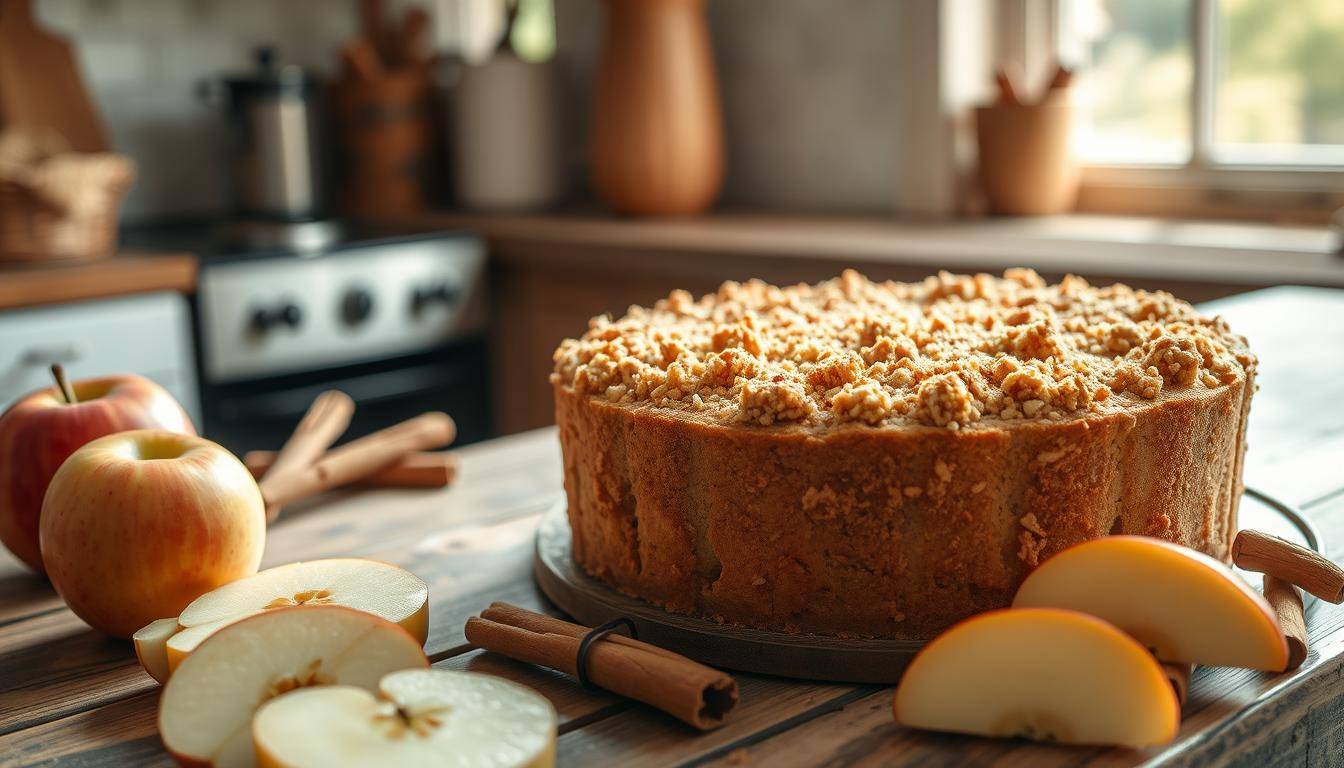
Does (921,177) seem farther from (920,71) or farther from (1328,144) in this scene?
(1328,144)

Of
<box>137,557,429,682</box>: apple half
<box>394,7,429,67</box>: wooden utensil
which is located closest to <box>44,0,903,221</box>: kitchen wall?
<box>394,7,429,67</box>: wooden utensil

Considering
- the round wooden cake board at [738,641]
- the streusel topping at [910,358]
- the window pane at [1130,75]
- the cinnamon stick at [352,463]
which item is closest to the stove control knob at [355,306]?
the cinnamon stick at [352,463]

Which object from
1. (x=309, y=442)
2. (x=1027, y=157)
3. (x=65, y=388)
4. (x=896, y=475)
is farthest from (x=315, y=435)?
(x=1027, y=157)

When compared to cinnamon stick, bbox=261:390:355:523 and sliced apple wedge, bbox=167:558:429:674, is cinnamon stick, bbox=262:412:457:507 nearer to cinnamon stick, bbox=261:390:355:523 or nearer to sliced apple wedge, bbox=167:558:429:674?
cinnamon stick, bbox=261:390:355:523

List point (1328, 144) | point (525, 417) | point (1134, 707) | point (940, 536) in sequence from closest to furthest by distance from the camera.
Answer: point (1134, 707), point (940, 536), point (1328, 144), point (525, 417)

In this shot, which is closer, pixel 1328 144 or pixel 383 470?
Answer: pixel 383 470

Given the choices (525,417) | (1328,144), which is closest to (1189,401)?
(1328,144)

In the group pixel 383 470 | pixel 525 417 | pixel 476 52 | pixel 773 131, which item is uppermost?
pixel 476 52
